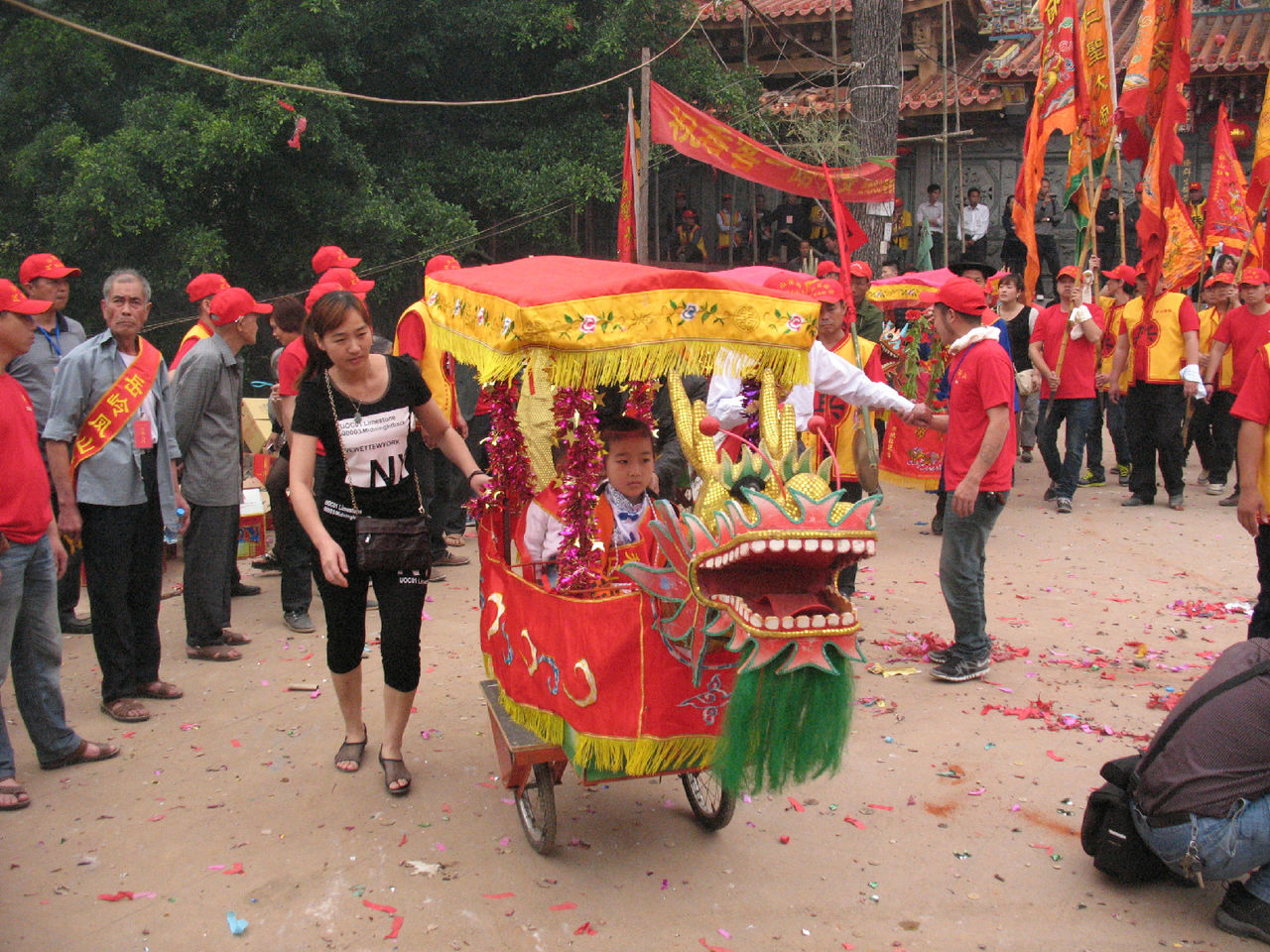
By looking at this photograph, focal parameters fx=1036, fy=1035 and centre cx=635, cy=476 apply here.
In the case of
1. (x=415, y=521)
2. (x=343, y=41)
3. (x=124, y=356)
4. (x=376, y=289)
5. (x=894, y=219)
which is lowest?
(x=415, y=521)

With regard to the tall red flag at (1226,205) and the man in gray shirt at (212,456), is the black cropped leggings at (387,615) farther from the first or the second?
the tall red flag at (1226,205)

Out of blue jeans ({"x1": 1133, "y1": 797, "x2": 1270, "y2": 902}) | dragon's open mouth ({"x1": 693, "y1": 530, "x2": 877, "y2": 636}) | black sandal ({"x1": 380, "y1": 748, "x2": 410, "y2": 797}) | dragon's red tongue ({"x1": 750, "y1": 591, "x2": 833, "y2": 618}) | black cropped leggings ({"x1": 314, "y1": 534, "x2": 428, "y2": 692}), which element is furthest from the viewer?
black sandal ({"x1": 380, "y1": 748, "x2": 410, "y2": 797})

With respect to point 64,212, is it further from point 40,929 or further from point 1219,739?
point 1219,739

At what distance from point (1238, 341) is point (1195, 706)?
21.4 ft

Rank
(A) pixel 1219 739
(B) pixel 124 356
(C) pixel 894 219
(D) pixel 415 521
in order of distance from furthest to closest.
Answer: (C) pixel 894 219, (B) pixel 124 356, (D) pixel 415 521, (A) pixel 1219 739

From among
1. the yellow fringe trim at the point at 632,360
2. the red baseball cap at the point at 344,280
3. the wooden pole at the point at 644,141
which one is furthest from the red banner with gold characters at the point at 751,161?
the yellow fringe trim at the point at 632,360

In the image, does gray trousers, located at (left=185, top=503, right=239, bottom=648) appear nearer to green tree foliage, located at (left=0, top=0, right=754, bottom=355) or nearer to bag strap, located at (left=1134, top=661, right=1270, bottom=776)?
bag strap, located at (left=1134, top=661, right=1270, bottom=776)

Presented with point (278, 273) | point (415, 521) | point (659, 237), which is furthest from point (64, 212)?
point (415, 521)

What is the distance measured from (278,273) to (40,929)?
11.1 metres

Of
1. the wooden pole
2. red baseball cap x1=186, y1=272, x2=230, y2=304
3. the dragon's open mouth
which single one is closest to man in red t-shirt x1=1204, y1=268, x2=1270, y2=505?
the wooden pole

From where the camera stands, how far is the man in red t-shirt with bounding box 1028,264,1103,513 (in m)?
9.56

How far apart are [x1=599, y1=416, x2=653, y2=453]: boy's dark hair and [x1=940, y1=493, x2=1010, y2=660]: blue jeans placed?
6.58ft

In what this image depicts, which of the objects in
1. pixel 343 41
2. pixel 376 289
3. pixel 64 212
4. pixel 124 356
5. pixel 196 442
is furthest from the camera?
pixel 376 289

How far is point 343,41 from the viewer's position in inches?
483
